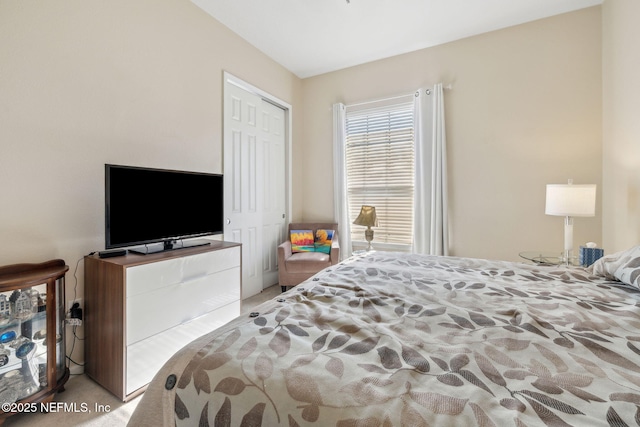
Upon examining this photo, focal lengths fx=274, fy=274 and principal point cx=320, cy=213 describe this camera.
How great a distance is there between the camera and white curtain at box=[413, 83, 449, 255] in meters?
3.21

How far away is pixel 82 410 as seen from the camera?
61.8 inches

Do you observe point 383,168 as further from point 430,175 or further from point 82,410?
point 82,410

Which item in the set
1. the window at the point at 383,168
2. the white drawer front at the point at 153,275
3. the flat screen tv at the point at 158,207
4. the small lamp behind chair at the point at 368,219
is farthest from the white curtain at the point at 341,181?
the white drawer front at the point at 153,275

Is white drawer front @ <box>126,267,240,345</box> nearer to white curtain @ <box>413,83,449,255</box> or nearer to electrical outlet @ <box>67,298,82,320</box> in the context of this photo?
electrical outlet @ <box>67,298,82,320</box>

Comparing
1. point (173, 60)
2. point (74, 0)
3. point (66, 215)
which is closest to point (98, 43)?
point (74, 0)

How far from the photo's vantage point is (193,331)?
2.02 m

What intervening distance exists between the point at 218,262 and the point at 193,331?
53cm

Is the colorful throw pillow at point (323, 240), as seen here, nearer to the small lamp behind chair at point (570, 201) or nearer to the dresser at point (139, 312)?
the dresser at point (139, 312)

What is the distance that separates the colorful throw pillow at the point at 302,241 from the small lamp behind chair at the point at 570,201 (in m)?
2.52

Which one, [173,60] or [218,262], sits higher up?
[173,60]

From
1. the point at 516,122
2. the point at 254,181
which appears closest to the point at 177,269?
the point at 254,181

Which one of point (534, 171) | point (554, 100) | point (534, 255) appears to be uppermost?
point (554, 100)

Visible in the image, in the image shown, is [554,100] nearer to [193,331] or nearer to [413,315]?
[413,315]

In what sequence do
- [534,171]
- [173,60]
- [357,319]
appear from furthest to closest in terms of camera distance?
[534,171] < [173,60] < [357,319]
